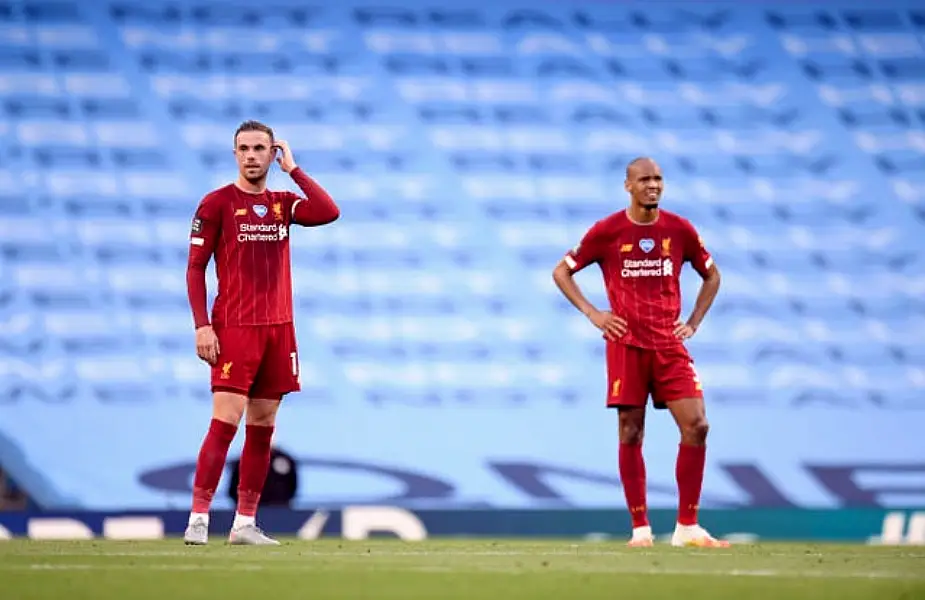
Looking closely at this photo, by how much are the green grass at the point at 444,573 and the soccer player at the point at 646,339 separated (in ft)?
2.30

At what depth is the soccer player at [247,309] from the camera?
312 inches

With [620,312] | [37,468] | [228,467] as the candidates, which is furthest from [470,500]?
[620,312]

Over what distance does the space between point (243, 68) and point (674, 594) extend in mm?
8546

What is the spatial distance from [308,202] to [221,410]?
3.42 ft

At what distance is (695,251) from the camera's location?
8914mm

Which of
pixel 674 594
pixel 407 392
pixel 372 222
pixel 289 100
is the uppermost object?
pixel 289 100

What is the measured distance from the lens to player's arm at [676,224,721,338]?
8.84m

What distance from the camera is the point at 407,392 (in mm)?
12922

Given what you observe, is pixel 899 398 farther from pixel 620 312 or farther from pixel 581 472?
pixel 620 312

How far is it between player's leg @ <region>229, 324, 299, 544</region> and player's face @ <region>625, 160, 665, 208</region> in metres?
1.86

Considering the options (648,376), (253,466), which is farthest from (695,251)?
(253,466)

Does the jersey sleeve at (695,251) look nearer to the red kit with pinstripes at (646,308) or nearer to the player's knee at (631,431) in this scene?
the red kit with pinstripes at (646,308)

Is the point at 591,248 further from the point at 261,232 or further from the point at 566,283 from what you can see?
the point at 261,232

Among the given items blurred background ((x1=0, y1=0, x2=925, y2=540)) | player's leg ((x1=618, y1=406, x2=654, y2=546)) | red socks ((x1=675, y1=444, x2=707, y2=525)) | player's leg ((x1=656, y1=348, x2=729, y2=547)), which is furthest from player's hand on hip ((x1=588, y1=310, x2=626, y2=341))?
blurred background ((x1=0, y1=0, x2=925, y2=540))
